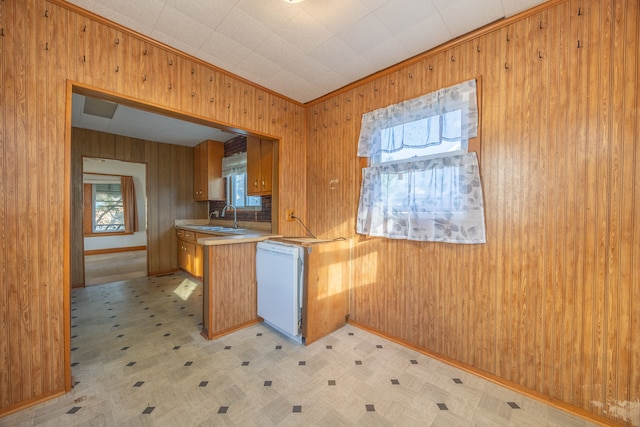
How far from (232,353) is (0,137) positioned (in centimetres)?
235

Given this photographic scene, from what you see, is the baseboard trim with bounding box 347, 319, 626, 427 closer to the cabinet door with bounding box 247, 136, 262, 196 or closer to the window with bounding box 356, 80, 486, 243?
the window with bounding box 356, 80, 486, 243

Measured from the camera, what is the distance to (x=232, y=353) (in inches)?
90.0

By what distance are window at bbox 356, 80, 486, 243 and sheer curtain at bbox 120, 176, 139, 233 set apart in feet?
26.8

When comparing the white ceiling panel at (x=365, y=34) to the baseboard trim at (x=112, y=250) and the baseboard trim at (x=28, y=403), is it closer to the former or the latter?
the baseboard trim at (x=28, y=403)

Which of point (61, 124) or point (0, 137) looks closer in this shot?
point (0, 137)

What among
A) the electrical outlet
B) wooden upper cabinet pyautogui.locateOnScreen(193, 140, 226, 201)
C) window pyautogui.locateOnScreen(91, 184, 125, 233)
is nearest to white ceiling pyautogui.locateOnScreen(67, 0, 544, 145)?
the electrical outlet

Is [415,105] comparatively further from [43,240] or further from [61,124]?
[43,240]

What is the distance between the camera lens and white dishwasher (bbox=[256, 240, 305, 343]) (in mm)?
2443

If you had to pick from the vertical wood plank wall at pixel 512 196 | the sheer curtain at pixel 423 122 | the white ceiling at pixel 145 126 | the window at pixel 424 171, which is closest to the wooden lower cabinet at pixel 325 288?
the window at pixel 424 171

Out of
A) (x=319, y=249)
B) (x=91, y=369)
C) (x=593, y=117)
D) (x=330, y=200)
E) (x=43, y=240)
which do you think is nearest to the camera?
(x=593, y=117)

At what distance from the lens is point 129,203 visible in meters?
7.70

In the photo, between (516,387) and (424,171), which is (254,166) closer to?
(424,171)

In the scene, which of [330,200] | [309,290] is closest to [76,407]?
[309,290]

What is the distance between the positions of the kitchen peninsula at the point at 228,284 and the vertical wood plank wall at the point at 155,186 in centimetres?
298
